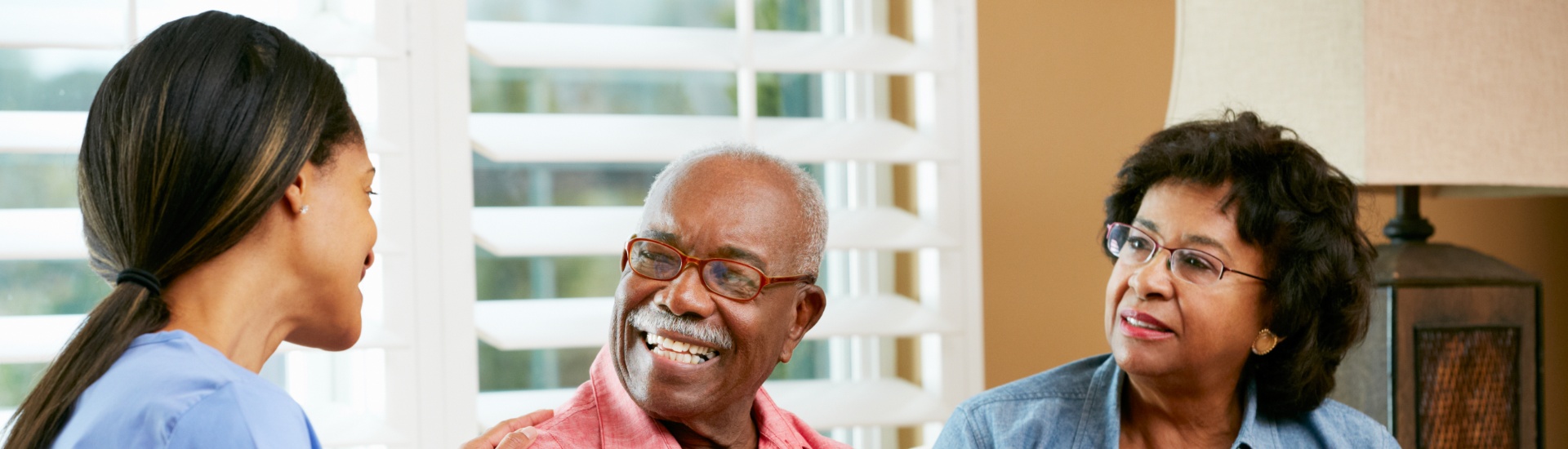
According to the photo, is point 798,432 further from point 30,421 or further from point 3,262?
point 3,262

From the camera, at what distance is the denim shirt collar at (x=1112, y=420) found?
1.76 meters

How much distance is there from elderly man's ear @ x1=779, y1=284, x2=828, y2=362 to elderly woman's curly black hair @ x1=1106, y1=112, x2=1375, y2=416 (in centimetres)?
59

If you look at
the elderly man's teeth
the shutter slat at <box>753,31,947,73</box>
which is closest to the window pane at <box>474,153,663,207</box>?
the shutter slat at <box>753,31,947,73</box>

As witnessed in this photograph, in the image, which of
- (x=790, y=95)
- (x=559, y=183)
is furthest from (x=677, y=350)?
(x=790, y=95)

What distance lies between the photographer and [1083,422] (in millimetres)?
1795

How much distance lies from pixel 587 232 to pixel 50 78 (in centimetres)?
83

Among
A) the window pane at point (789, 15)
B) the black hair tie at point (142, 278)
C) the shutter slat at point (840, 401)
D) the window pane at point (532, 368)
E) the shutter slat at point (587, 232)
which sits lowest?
the shutter slat at point (840, 401)

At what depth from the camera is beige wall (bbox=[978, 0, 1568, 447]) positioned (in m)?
2.28

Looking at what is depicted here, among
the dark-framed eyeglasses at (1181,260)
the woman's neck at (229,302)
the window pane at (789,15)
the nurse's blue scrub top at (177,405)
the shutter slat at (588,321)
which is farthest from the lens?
the window pane at (789,15)

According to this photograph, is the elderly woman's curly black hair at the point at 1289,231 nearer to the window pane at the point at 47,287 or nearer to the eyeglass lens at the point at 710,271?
the eyeglass lens at the point at 710,271

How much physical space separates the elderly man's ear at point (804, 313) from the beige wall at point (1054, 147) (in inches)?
33.1

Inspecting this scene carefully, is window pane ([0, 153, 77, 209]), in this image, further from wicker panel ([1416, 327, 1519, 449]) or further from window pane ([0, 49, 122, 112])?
wicker panel ([1416, 327, 1519, 449])

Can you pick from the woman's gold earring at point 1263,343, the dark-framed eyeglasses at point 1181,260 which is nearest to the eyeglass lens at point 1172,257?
the dark-framed eyeglasses at point 1181,260

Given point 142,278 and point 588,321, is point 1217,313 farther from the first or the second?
point 142,278
